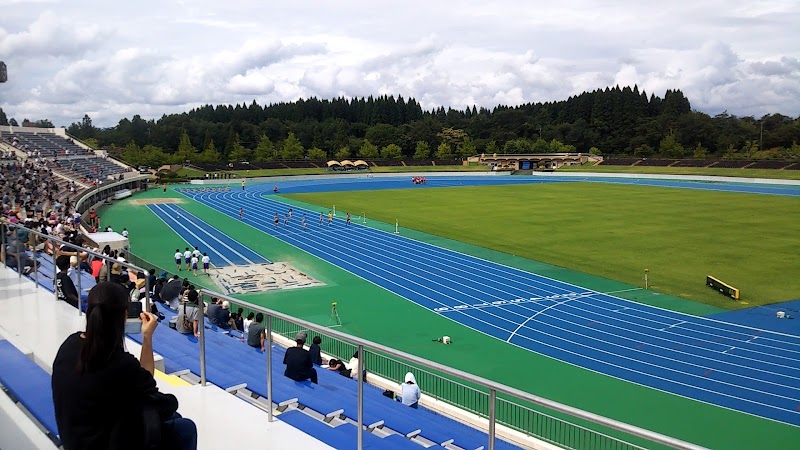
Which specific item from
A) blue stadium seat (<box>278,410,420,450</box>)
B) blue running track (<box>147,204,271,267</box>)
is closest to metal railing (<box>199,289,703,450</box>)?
blue stadium seat (<box>278,410,420,450</box>)

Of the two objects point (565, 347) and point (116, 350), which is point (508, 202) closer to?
point (565, 347)

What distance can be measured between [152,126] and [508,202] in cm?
9542

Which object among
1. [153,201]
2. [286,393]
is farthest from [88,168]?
[286,393]

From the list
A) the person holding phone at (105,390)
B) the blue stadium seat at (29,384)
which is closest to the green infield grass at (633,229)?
the blue stadium seat at (29,384)

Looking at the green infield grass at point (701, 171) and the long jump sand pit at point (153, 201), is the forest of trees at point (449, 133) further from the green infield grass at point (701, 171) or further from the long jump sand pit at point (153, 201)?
the long jump sand pit at point (153, 201)

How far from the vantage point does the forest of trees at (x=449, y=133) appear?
118m

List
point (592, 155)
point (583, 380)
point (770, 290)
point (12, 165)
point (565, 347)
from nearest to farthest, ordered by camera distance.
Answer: point (583, 380) < point (565, 347) < point (770, 290) < point (12, 165) < point (592, 155)

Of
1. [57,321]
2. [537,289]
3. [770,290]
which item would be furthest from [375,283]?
[57,321]

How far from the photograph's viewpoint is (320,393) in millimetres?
8312

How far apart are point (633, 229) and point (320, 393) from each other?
36254 mm

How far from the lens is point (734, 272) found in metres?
28.2

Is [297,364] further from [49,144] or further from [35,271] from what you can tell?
[49,144]

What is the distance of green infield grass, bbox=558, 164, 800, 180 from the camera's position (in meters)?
83.9

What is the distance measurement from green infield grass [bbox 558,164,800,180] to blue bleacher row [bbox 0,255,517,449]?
86.6m
